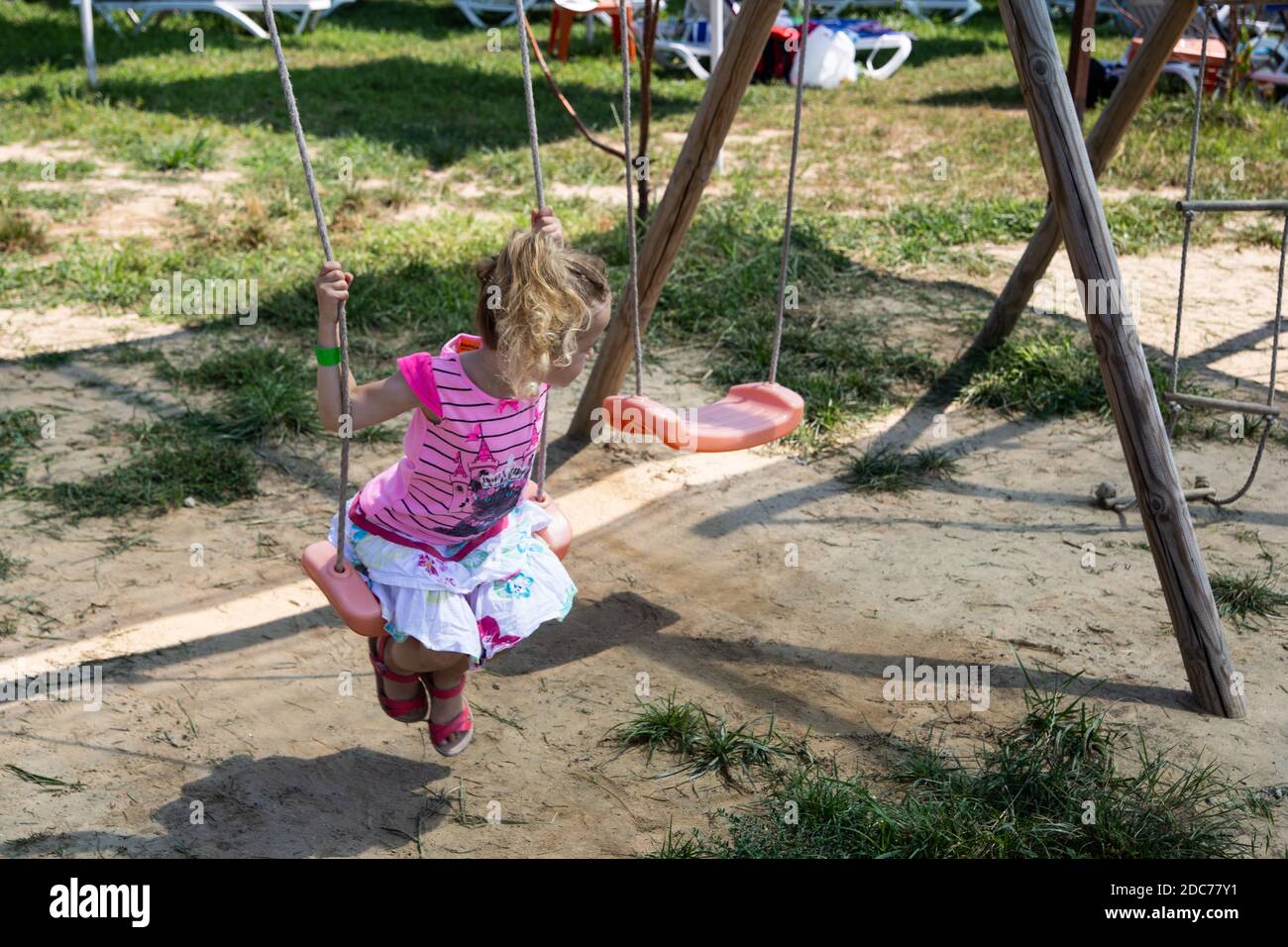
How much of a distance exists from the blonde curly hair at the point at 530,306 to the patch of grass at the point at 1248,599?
2150mm

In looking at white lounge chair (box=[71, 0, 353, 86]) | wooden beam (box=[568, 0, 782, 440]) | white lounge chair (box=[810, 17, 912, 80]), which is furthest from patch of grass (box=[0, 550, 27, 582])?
white lounge chair (box=[810, 17, 912, 80])

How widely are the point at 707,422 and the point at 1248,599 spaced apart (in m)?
1.64

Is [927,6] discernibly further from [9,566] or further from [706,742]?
[706,742]

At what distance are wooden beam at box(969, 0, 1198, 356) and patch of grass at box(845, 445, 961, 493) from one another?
0.89 metres

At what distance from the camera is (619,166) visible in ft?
27.6

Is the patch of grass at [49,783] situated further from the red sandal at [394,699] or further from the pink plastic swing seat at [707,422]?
the pink plastic swing seat at [707,422]

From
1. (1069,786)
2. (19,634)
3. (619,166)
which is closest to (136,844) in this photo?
(19,634)

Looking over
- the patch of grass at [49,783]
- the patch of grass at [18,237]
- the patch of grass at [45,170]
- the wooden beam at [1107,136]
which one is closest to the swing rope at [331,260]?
the patch of grass at [49,783]

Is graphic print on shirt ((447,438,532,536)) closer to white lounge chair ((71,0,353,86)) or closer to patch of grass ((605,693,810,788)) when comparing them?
patch of grass ((605,693,810,788))

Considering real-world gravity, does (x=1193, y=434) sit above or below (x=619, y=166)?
below

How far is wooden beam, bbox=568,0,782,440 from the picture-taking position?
3945 millimetres

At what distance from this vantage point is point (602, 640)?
141 inches

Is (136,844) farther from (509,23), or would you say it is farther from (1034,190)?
(509,23)

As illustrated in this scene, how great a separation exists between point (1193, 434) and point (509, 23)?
12555 mm
